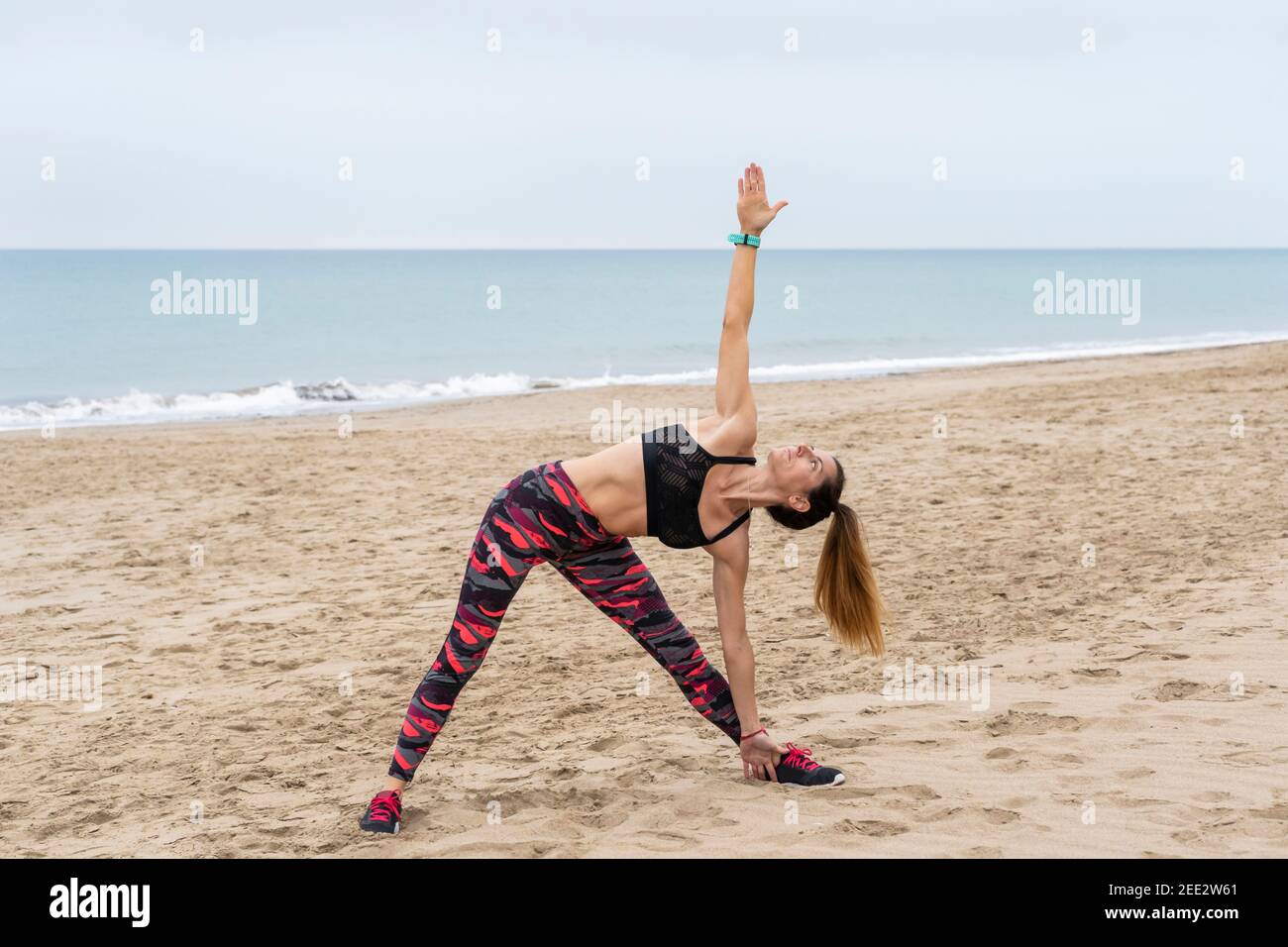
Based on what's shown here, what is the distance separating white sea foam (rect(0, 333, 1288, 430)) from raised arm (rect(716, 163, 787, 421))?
1674 centimetres

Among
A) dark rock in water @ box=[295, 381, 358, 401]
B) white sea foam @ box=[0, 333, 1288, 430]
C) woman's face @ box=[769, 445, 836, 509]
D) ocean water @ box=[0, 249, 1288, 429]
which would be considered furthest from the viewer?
ocean water @ box=[0, 249, 1288, 429]

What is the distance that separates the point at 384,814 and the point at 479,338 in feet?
107

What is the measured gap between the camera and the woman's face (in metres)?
4.18

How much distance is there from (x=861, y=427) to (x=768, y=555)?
574 centimetres

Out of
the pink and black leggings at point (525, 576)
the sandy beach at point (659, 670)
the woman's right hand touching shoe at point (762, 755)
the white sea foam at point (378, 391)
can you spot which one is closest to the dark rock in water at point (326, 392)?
the white sea foam at point (378, 391)

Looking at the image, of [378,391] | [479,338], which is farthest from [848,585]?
[479,338]

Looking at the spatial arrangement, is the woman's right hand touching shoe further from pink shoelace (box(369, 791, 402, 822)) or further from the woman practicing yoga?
pink shoelace (box(369, 791, 402, 822))

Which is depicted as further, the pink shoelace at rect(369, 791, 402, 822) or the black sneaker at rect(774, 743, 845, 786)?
the black sneaker at rect(774, 743, 845, 786)

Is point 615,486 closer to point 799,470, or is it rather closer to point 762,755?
point 799,470

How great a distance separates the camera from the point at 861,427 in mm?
14094

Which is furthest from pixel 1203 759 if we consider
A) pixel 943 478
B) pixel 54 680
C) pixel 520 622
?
pixel 943 478

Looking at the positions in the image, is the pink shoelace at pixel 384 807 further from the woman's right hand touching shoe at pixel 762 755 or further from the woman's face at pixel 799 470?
the woman's face at pixel 799 470

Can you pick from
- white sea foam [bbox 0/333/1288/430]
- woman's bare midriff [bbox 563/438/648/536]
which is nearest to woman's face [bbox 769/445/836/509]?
woman's bare midriff [bbox 563/438/648/536]

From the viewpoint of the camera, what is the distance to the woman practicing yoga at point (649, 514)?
13.4 ft
